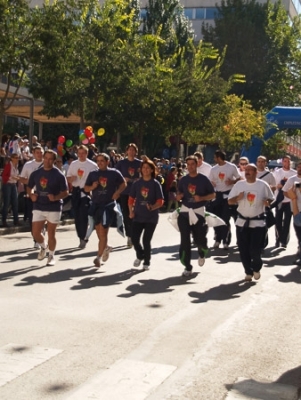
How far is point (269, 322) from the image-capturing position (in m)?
8.84

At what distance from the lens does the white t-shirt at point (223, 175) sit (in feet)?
51.5

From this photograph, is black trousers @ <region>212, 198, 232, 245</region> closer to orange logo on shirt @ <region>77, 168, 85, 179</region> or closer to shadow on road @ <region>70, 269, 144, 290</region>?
orange logo on shirt @ <region>77, 168, 85, 179</region>

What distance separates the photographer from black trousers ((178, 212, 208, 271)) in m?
12.0

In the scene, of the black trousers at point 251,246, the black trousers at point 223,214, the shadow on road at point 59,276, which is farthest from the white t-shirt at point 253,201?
the black trousers at point 223,214

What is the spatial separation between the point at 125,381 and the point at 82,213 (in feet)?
29.7

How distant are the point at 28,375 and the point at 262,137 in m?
35.1

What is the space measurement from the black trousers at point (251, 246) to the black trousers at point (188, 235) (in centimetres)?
78

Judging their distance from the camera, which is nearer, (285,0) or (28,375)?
(28,375)

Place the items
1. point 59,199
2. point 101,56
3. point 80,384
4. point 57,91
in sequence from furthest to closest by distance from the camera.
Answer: point 101,56, point 57,91, point 59,199, point 80,384

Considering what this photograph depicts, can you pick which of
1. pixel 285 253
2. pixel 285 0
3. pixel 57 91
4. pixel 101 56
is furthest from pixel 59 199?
pixel 285 0

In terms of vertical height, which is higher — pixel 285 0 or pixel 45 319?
pixel 285 0

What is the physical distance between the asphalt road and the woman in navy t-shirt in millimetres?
445

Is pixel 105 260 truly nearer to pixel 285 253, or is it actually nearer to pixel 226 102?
pixel 285 253

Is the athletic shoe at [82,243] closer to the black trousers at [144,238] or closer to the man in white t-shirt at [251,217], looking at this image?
the black trousers at [144,238]
